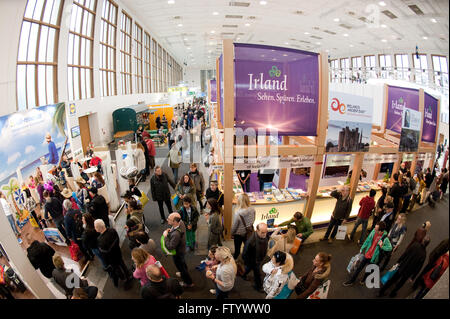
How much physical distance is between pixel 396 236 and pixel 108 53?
12247 mm

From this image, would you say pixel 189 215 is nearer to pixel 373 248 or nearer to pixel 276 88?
pixel 276 88

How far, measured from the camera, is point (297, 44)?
4836 millimetres

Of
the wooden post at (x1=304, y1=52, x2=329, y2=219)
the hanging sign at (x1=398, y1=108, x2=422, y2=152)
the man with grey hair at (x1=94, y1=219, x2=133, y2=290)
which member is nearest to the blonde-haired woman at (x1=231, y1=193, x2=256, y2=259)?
the wooden post at (x1=304, y1=52, x2=329, y2=219)

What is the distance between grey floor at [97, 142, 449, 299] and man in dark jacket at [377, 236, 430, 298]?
67mm

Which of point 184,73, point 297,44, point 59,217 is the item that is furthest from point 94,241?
point 184,73

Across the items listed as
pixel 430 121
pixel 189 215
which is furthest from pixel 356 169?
pixel 189 215

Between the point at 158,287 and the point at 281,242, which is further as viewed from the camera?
the point at 281,242

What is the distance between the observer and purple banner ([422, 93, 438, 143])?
7.21 ft

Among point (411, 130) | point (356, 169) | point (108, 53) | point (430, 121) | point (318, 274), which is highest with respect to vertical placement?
point (108, 53)

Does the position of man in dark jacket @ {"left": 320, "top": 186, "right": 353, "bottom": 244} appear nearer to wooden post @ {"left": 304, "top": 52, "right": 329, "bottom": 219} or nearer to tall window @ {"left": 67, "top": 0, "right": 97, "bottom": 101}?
wooden post @ {"left": 304, "top": 52, "right": 329, "bottom": 219}

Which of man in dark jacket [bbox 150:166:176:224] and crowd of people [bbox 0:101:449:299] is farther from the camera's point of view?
man in dark jacket [bbox 150:166:176:224]

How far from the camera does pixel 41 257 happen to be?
2197 millimetres

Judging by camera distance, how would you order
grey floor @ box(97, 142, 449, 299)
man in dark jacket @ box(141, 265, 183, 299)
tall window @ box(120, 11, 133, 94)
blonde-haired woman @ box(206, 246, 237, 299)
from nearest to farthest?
grey floor @ box(97, 142, 449, 299) < man in dark jacket @ box(141, 265, 183, 299) < blonde-haired woman @ box(206, 246, 237, 299) < tall window @ box(120, 11, 133, 94)
